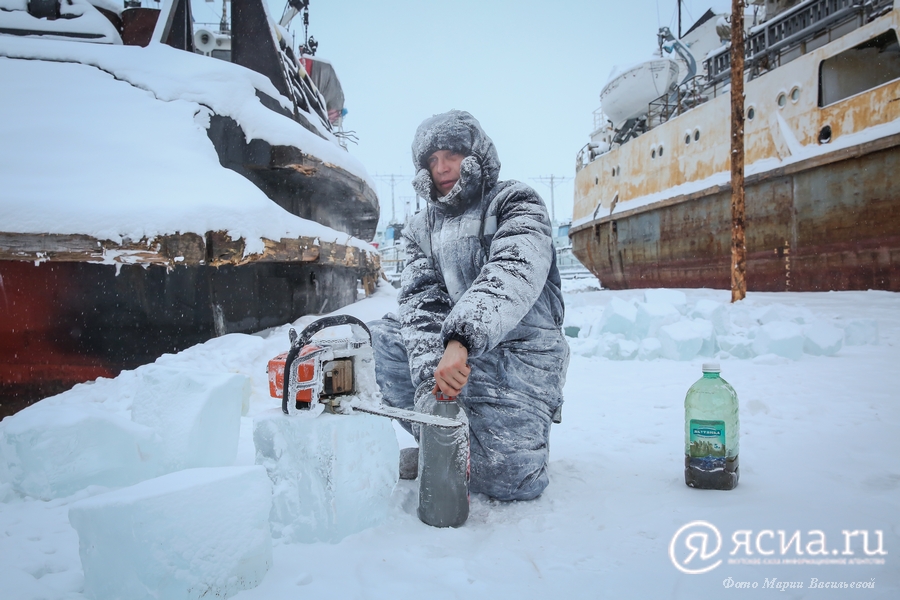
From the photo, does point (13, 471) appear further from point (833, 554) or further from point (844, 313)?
point (844, 313)

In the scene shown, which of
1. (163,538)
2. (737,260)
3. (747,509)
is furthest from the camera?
(737,260)

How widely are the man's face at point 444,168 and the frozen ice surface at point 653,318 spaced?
3.39 meters

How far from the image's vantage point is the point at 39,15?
4.21 m

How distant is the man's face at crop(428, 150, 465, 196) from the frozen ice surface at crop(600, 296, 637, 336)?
346cm

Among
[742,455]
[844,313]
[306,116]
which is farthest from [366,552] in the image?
[844,313]

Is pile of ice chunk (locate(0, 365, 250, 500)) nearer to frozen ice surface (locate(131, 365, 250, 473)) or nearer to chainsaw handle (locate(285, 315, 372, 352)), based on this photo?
frozen ice surface (locate(131, 365, 250, 473))

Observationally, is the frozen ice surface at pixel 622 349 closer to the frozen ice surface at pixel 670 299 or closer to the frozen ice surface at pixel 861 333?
the frozen ice surface at pixel 670 299

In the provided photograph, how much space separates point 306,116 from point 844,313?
639 cm

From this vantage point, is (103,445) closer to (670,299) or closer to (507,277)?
(507,277)

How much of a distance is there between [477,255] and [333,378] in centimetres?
72

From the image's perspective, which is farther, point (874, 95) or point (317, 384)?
point (874, 95)

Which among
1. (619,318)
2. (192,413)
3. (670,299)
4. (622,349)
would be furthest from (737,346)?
(192,413)

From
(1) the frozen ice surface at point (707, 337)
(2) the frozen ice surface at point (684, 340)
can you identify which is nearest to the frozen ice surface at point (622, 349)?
(2) the frozen ice surface at point (684, 340)

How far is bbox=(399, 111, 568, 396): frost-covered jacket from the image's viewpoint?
5.23 feet
